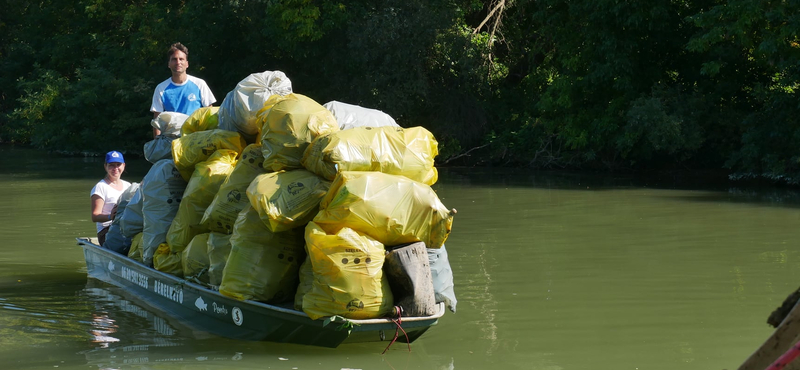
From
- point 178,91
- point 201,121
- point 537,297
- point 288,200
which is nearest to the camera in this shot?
point 288,200

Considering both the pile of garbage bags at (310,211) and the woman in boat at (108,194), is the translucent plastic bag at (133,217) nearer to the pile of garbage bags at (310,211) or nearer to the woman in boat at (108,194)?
A: the woman in boat at (108,194)

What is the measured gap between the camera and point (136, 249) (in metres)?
8.38

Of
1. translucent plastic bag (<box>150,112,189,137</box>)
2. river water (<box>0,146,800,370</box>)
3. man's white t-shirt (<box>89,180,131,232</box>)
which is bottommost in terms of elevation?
river water (<box>0,146,800,370</box>)

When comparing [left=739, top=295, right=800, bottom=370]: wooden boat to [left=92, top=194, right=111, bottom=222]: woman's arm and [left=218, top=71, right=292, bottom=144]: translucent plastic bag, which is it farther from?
[left=92, top=194, right=111, bottom=222]: woman's arm

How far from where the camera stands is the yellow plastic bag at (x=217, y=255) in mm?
6824

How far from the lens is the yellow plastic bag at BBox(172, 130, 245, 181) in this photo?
7500mm

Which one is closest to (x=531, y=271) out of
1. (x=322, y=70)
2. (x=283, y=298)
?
(x=283, y=298)

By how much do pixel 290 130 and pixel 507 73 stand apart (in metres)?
19.5

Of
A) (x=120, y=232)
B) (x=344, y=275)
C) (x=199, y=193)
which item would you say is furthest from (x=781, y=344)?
(x=120, y=232)

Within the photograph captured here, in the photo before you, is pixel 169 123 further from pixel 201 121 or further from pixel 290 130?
pixel 290 130

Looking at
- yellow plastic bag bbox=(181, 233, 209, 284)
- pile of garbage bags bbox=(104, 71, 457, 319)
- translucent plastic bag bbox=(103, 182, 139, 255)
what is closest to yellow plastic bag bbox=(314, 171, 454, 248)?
pile of garbage bags bbox=(104, 71, 457, 319)

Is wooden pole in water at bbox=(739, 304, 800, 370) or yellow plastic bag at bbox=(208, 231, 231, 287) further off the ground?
wooden pole in water at bbox=(739, 304, 800, 370)

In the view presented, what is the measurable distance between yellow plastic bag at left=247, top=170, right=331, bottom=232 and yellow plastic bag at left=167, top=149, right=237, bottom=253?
1.10m

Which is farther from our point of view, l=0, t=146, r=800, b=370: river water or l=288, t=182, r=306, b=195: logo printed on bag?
l=0, t=146, r=800, b=370: river water
